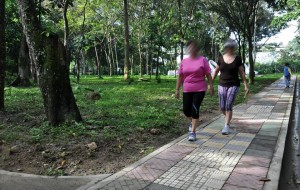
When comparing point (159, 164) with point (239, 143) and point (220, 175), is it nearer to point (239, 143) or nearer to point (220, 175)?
point (220, 175)

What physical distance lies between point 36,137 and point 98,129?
1.26 m

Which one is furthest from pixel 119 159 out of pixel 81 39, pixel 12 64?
pixel 12 64

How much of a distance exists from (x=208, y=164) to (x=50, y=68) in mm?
3577

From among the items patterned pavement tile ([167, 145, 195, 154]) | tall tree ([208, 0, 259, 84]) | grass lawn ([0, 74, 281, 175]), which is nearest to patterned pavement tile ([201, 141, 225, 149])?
patterned pavement tile ([167, 145, 195, 154])

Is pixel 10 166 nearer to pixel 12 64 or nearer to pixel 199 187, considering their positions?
pixel 199 187

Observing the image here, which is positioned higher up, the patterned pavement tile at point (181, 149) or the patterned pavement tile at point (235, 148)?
the patterned pavement tile at point (181, 149)

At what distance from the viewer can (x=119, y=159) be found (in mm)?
5211

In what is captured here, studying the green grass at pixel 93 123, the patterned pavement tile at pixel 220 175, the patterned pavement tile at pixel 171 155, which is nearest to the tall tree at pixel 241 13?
the green grass at pixel 93 123

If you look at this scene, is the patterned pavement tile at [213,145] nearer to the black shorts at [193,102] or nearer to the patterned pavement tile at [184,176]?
the black shorts at [193,102]

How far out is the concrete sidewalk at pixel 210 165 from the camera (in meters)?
4.09

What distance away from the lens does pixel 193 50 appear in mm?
6082

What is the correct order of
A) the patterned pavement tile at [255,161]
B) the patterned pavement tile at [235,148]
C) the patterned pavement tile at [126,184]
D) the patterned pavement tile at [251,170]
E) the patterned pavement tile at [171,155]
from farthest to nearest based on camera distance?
the patterned pavement tile at [235,148], the patterned pavement tile at [171,155], the patterned pavement tile at [255,161], the patterned pavement tile at [251,170], the patterned pavement tile at [126,184]

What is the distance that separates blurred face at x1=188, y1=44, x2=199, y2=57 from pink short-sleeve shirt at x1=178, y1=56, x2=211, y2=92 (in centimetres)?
9

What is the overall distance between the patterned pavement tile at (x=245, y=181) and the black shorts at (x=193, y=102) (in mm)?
1880
